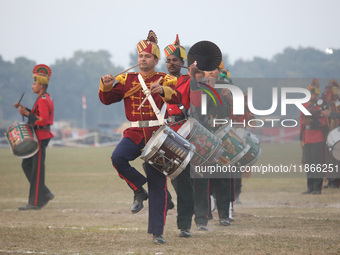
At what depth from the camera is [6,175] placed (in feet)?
75.9

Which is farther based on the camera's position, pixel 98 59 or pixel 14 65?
pixel 98 59

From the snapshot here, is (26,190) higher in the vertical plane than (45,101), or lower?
lower

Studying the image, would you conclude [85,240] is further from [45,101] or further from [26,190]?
[26,190]

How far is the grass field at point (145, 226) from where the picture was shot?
315 inches

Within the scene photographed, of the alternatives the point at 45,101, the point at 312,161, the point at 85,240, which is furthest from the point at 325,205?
the point at 85,240

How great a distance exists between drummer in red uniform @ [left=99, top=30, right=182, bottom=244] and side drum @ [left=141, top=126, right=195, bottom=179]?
32 centimetres

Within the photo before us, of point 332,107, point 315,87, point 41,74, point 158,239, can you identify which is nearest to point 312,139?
point 332,107

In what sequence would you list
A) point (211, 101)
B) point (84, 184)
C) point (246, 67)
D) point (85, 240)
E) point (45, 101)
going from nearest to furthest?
point (85, 240) → point (211, 101) → point (45, 101) → point (84, 184) → point (246, 67)

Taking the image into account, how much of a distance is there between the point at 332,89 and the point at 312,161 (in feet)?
5.32

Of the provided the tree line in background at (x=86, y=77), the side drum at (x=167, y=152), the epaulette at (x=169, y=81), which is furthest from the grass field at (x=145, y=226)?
the tree line in background at (x=86, y=77)

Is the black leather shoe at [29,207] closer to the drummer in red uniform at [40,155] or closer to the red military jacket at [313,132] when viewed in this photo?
the drummer in red uniform at [40,155]

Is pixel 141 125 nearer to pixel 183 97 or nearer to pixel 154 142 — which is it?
pixel 154 142

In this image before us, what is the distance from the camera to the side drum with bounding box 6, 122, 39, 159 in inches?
503

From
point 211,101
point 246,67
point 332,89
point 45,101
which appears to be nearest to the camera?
point 211,101
